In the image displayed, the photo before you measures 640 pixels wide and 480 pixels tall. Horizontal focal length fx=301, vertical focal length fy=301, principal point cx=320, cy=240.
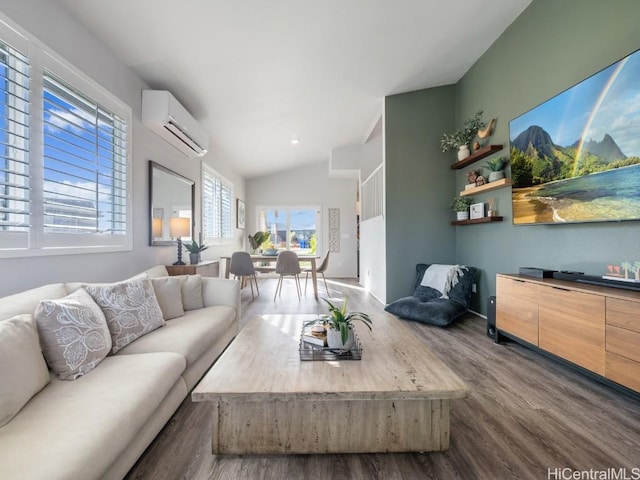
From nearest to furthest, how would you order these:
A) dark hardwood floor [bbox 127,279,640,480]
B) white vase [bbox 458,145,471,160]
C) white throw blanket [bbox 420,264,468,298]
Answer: dark hardwood floor [bbox 127,279,640,480], white throw blanket [bbox 420,264,468,298], white vase [bbox 458,145,471,160]

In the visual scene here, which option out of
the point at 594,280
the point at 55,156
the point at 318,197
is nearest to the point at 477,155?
the point at 594,280

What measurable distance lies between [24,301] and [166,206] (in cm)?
224

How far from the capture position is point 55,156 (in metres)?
2.01

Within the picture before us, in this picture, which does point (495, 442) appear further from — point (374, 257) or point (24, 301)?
point (374, 257)

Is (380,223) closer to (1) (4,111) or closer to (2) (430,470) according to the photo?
(2) (430,470)

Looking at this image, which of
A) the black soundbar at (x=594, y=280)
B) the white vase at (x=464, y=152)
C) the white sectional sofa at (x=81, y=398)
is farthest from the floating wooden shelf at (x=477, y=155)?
the white sectional sofa at (x=81, y=398)

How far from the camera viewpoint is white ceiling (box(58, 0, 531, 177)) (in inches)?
93.3

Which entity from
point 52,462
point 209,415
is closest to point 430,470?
point 209,415

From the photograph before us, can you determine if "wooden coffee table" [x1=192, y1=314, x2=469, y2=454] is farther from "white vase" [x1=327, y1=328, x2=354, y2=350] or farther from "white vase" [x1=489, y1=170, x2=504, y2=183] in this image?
"white vase" [x1=489, y1=170, x2=504, y2=183]

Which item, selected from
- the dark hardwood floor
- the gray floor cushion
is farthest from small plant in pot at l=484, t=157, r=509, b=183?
the dark hardwood floor

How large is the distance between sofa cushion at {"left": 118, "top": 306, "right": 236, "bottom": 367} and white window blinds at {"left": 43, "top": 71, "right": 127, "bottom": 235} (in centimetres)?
98

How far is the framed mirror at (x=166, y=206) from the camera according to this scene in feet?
10.5

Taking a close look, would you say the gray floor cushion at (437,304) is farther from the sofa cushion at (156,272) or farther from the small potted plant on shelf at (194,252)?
the sofa cushion at (156,272)

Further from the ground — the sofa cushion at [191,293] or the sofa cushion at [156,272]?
the sofa cushion at [156,272]
